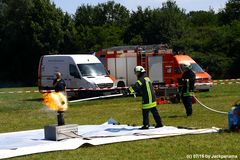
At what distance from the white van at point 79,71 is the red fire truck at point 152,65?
205 centimetres

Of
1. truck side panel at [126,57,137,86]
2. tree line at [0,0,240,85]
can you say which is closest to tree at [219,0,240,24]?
tree line at [0,0,240,85]

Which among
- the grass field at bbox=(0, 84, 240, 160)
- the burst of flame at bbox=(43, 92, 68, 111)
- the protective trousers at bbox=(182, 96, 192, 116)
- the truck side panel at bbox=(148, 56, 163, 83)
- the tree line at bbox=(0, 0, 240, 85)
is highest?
the tree line at bbox=(0, 0, 240, 85)

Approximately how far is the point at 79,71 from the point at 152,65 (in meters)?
4.64

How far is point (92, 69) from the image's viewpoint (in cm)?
3008

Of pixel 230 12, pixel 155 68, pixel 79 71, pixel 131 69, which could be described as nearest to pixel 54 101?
pixel 79 71

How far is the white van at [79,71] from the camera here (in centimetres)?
2939

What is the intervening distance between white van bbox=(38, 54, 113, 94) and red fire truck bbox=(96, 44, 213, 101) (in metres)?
2.05

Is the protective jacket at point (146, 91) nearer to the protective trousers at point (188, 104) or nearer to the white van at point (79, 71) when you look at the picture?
the protective trousers at point (188, 104)

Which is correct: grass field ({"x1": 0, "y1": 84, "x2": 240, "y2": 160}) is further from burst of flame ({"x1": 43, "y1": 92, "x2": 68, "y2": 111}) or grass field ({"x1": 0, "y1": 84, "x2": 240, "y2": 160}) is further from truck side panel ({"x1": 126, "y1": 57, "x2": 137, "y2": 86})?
truck side panel ({"x1": 126, "y1": 57, "x2": 137, "y2": 86})

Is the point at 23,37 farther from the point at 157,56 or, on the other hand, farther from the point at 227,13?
the point at 157,56

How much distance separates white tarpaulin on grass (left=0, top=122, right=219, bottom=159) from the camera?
11520 millimetres

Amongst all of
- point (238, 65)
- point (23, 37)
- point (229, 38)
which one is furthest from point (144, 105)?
point (23, 37)

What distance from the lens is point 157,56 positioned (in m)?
31.7

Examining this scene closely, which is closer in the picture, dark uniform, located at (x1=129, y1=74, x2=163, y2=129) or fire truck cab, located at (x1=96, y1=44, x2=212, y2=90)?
dark uniform, located at (x1=129, y1=74, x2=163, y2=129)
